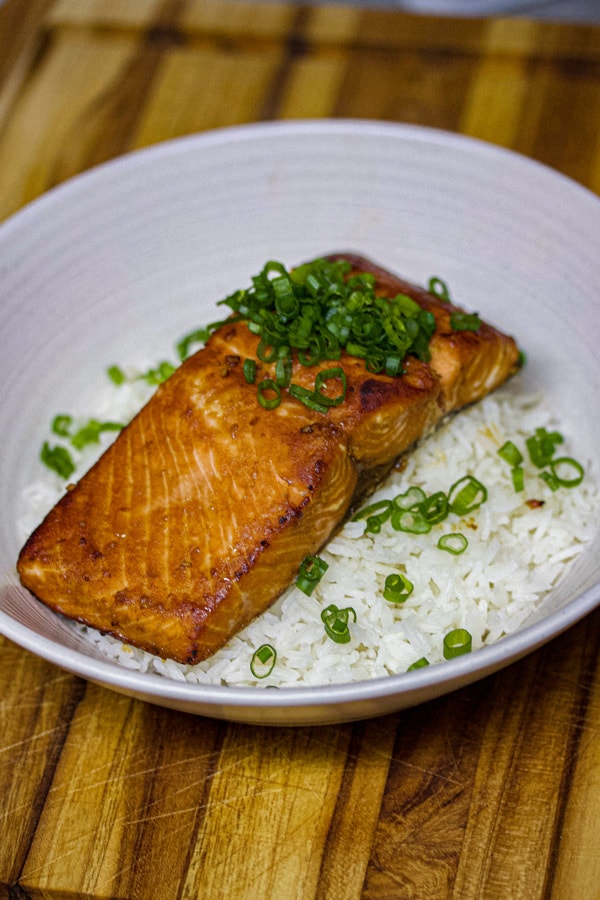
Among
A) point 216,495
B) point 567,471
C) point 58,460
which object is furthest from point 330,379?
point 58,460

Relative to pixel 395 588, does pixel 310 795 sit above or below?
below

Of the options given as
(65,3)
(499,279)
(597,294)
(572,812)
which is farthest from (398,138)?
(572,812)

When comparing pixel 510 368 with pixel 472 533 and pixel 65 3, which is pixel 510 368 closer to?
pixel 472 533

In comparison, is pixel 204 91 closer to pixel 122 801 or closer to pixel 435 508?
pixel 435 508

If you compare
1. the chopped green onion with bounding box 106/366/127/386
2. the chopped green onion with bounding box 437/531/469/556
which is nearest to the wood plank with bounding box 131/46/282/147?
the chopped green onion with bounding box 106/366/127/386

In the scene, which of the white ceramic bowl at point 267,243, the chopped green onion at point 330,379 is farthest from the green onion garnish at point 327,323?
the white ceramic bowl at point 267,243

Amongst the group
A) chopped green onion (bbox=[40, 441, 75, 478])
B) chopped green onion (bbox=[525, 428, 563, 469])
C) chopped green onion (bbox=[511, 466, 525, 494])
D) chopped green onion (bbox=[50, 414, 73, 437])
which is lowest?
chopped green onion (bbox=[40, 441, 75, 478])

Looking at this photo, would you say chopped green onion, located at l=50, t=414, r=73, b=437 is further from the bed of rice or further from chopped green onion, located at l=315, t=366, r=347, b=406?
chopped green onion, located at l=315, t=366, r=347, b=406
